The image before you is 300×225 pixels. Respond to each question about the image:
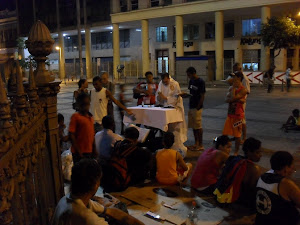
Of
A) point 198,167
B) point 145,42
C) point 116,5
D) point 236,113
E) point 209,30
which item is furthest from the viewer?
point 116,5

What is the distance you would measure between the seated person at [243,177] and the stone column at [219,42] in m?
24.6

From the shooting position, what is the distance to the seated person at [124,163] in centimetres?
509

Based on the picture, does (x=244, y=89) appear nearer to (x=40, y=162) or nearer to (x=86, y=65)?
(x=40, y=162)

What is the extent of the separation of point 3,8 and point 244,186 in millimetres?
58000

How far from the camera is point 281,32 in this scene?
2314 centimetres

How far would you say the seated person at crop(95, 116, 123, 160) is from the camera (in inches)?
213

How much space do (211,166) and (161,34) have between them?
1271 inches

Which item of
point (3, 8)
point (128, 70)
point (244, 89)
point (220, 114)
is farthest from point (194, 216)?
point (3, 8)

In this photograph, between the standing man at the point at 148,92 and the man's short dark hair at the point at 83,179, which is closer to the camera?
the man's short dark hair at the point at 83,179

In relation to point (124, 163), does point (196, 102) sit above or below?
above

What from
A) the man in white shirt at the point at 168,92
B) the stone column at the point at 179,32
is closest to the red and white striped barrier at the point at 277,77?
the stone column at the point at 179,32

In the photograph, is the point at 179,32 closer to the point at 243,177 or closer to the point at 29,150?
the point at 243,177

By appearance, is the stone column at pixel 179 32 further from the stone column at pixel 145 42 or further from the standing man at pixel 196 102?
the standing man at pixel 196 102

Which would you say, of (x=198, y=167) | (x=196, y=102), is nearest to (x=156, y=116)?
(x=196, y=102)
